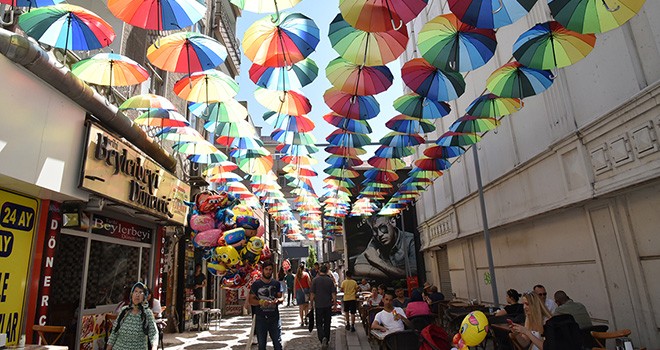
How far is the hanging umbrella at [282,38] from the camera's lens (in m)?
5.56

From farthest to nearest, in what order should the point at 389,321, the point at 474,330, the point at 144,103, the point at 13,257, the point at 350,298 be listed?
the point at 350,298, the point at 144,103, the point at 389,321, the point at 13,257, the point at 474,330

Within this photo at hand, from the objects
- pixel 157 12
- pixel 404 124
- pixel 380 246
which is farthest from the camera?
pixel 380 246

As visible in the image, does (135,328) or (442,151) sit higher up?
(442,151)

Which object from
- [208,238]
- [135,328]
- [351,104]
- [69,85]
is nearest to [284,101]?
[351,104]

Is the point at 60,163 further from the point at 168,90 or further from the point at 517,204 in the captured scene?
the point at 517,204

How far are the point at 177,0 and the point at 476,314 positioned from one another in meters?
5.19

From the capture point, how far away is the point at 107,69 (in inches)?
270

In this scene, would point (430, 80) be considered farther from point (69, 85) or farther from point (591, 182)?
point (69, 85)

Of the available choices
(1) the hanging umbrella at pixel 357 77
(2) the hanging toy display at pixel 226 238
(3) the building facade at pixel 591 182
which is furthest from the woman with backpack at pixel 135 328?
(3) the building facade at pixel 591 182

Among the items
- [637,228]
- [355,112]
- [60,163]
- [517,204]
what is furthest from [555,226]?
[60,163]

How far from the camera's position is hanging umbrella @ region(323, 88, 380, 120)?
290 inches

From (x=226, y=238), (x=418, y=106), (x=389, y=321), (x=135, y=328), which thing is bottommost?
(x=389, y=321)

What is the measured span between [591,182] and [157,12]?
7377 millimetres

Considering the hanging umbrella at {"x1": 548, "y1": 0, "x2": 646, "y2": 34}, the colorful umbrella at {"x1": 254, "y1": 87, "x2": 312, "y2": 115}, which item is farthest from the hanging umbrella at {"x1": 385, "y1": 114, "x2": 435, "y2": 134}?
the hanging umbrella at {"x1": 548, "y1": 0, "x2": 646, "y2": 34}
